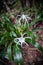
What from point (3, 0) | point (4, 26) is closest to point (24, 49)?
point (4, 26)

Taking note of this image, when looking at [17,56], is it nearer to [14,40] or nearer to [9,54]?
[9,54]

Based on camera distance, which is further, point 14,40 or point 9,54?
point 14,40

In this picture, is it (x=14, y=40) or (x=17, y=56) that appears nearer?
(x=17, y=56)

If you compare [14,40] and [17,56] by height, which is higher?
[14,40]

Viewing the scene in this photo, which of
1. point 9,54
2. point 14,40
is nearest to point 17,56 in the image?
point 9,54

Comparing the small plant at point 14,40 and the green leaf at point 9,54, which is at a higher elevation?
the small plant at point 14,40

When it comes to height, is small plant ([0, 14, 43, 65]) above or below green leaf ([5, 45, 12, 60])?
above

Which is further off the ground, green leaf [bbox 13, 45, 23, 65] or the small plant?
the small plant

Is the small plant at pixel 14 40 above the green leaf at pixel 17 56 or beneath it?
above
